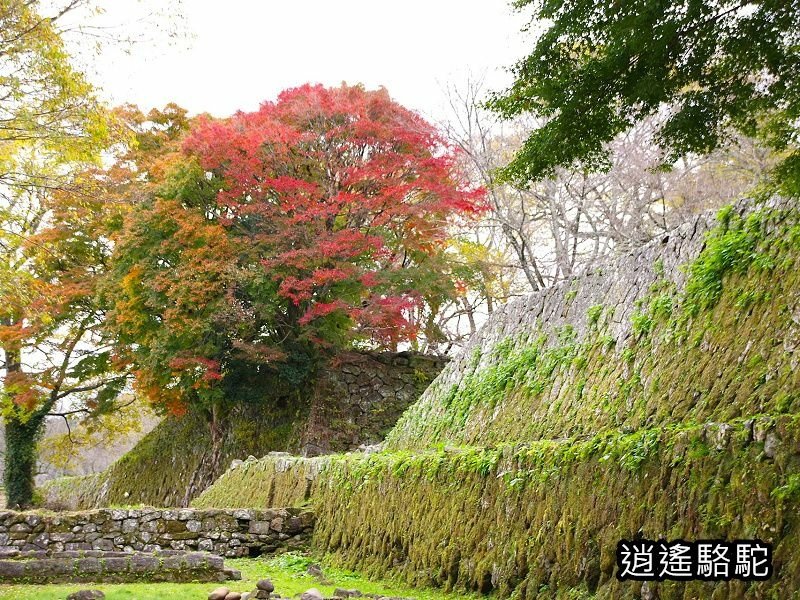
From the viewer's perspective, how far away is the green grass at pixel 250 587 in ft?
24.9

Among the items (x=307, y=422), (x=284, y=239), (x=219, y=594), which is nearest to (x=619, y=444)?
(x=219, y=594)

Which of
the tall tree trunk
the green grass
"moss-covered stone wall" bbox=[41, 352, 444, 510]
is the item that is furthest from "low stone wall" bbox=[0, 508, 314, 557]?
the tall tree trunk

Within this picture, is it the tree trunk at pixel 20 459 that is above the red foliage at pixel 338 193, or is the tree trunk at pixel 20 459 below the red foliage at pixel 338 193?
below

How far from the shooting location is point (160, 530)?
38.4ft

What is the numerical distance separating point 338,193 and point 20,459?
12241 mm

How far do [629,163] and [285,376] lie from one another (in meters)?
9.63

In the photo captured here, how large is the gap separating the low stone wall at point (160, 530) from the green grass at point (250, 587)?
120cm

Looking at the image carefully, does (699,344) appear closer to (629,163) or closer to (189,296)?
(629,163)

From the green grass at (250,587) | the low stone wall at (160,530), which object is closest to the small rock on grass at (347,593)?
the green grass at (250,587)

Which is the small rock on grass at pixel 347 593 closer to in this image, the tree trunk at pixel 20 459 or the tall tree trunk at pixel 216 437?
the tall tree trunk at pixel 216 437

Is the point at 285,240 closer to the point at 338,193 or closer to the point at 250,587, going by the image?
the point at 338,193

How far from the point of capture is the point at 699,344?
747 cm

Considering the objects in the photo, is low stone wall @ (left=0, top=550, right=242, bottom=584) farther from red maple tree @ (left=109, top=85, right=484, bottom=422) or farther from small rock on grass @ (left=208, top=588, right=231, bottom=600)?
red maple tree @ (left=109, top=85, right=484, bottom=422)

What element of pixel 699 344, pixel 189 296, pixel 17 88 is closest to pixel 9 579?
pixel 17 88
